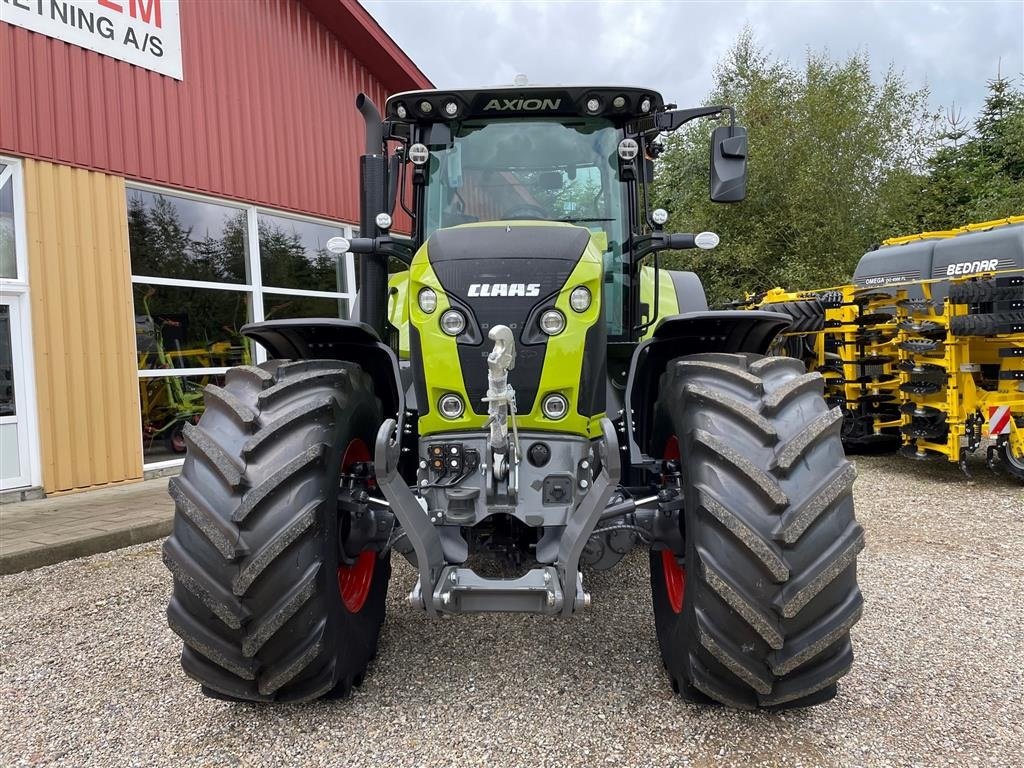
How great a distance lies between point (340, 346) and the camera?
3182 mm

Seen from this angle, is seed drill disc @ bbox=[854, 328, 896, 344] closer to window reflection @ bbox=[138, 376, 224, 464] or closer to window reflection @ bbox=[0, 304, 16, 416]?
window reflection @ bbox=[138, 376, 224, 464]

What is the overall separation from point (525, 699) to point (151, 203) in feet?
23.0

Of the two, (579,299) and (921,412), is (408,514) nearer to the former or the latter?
(579,299)

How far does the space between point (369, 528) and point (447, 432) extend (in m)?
0.48

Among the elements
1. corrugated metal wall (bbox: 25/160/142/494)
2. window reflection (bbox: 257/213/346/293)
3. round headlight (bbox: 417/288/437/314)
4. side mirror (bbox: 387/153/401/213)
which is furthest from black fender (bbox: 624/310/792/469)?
window reflection (bbox: 257/213/346/293)

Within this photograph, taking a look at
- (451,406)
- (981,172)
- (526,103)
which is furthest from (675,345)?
(981,172)

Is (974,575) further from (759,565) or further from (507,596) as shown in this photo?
(507,596)

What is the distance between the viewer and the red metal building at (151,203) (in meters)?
6.59

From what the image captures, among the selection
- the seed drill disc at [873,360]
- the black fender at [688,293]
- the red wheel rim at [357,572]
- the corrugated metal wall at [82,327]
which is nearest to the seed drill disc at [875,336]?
the seed drill disc at [873,360]

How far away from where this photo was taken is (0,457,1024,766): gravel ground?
2.43m

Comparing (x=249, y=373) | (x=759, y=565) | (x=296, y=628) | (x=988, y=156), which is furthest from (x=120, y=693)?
(x=988, y=156)

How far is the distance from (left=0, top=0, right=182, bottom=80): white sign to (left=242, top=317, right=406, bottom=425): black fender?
5.47 metres

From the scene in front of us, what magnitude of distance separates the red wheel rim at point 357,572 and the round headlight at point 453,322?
598 millimetres

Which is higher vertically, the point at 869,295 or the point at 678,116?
the point at 678,116
